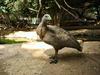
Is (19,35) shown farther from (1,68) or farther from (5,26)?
(1,68)

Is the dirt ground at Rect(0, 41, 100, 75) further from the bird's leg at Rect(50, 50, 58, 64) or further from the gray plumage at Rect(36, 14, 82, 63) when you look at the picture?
the gray plumage at Rect(36, 14, 82, 63)

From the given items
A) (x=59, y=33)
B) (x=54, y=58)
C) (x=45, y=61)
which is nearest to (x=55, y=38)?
(x=59, y=33)

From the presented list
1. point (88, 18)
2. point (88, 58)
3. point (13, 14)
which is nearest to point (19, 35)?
point (13, 14)

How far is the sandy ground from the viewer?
16.4ft

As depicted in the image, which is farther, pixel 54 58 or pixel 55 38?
pixel 54 58

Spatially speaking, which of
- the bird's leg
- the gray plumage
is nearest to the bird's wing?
the gray plumage

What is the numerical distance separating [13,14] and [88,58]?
25.0 ft

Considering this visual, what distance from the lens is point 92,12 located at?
13648mm

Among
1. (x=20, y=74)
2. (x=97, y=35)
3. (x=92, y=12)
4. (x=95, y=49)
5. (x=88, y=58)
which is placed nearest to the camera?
(x=20, y=74)

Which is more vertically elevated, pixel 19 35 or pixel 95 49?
pixel 95 49

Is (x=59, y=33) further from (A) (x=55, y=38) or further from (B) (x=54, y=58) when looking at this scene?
(B) (x=54, y=58)

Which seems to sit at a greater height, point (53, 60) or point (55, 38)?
point (55, 38)

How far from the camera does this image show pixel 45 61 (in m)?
5.43

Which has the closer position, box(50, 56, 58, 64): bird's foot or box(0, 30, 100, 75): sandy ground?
box(0, 30, 100, 75): sandy ground
